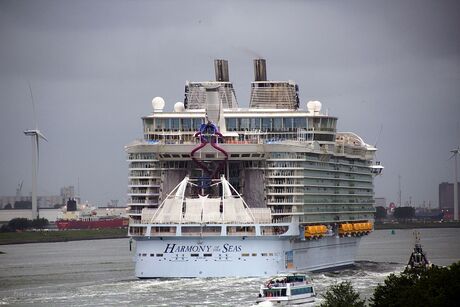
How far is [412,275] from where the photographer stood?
86375 millimetres

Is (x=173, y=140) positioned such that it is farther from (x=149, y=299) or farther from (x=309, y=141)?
(x=149, y=299)

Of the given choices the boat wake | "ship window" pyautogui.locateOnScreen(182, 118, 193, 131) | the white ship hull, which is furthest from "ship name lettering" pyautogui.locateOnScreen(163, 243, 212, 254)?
"ship window" pyautogui.locateOnScreen(182, 118, 193, 131)

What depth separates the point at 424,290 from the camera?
77625mm

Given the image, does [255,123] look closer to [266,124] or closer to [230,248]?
[266,124]

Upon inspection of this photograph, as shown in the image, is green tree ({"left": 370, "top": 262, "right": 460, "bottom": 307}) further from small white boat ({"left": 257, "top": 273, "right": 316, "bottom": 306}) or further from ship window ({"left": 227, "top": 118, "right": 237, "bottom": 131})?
ship window ({"left": 227, "top": 118, "right": 237, "bottom": 131})

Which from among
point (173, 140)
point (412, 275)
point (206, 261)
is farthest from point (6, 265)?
point (412, 275)

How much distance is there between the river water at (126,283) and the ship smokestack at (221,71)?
18830mm

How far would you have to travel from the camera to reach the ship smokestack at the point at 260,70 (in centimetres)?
12838

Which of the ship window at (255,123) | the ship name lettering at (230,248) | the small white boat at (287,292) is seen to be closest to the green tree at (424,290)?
the small white boat at (287,292)

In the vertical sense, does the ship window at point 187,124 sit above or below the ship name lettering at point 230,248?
above

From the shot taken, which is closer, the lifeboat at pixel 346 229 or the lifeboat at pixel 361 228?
the lifeboat at pixel 346 229

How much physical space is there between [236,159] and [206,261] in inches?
408

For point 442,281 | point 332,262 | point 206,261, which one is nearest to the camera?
point 442,281

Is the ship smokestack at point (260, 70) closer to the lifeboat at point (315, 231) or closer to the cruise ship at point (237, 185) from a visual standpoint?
the cruise ship at point (237, 185)
